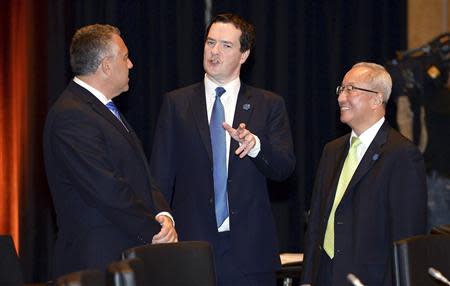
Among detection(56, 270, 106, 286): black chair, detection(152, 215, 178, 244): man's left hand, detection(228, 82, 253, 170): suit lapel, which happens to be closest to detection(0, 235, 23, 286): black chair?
detection(152, 215, 178, 244): man's left hand

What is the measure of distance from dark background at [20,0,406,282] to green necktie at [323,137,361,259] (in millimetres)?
2628

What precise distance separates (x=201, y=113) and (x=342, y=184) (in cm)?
79

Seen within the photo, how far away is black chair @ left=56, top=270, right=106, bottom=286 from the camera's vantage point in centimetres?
231

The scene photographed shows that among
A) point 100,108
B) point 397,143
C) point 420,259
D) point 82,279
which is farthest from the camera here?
point 397,143

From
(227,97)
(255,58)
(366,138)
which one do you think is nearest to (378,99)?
(366,138)

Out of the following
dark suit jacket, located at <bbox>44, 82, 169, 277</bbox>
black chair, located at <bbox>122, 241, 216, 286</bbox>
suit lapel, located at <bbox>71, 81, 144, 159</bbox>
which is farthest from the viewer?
suit lapel, located at <bbox>71, 81, 144, 159</bbox>

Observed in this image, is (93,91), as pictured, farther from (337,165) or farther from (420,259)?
(420,259)

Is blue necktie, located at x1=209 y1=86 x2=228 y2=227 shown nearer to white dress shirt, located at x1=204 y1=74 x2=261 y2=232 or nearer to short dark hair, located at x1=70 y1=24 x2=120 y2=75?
white dress shirt, located at x1=204 y1=74 x2=261 y2=232

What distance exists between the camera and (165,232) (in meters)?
4.03

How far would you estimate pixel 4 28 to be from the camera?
6.33 m

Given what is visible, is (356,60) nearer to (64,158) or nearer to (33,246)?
(33,246)

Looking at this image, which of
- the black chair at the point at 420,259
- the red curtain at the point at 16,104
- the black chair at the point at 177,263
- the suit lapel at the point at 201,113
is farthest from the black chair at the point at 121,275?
the red curtain at the point at 16,104

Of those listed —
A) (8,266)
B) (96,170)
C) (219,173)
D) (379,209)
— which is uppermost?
(96,170)

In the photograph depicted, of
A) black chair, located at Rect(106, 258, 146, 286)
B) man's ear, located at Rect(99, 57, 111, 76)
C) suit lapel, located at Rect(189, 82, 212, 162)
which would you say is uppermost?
man's ear, located at Rect(99, 57, 111, 76)
